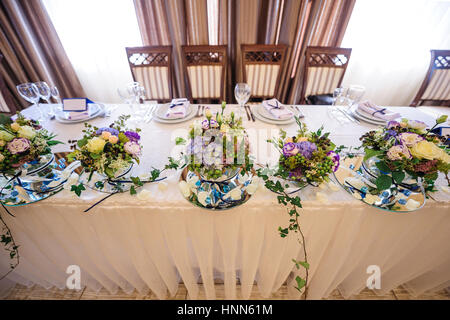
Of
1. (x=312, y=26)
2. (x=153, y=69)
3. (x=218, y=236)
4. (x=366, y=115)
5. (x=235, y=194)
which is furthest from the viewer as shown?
(x=312, y=26)

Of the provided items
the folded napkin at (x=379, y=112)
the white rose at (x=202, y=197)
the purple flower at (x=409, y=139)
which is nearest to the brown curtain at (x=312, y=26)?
the folded napkin at (x=379, y=112)

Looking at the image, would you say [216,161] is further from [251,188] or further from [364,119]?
[364,119]

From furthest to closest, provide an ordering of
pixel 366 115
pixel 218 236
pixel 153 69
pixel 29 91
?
pixel 153 69 → pixel 366 115 → pixel 29 91 → pixel 218 236

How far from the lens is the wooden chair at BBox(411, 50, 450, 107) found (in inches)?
65.1

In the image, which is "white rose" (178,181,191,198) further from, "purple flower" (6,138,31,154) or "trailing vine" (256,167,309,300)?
"purple flower" (6,138,31,154)

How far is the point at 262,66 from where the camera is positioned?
1.73m

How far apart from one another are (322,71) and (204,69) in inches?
40.6

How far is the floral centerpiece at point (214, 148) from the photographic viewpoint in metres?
0.62

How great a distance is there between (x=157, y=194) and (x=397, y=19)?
2926mm

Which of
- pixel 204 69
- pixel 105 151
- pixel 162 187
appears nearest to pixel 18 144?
pixel 105 151

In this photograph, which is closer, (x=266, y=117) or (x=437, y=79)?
(x=266, y=117)

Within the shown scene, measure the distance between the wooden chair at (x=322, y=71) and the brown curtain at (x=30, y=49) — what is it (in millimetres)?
2547

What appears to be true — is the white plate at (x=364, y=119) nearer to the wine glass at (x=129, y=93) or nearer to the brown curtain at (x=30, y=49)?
the wine glass at (x=129, y=93)
